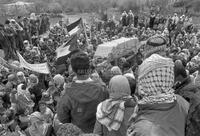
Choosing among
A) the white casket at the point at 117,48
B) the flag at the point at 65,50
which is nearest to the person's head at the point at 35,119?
the flag at the point at 65,50

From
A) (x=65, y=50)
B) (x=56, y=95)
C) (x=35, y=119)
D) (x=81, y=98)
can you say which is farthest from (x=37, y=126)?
(x=65, y=50)

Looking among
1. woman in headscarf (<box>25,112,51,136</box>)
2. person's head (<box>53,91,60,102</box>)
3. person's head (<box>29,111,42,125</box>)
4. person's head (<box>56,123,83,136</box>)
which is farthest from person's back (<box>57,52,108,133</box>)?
person's head (<box>53,91,60,102</box>)

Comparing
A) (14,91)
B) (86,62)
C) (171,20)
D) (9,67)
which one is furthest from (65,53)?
(171,20)

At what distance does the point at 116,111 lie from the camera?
2299 millimetres

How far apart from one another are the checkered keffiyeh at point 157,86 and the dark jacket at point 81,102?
1.03 m

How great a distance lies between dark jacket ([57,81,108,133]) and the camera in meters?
2.71

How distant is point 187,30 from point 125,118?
16727 mm

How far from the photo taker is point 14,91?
21.3 feet

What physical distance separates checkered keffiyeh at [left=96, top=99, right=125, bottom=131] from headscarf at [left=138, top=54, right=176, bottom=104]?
0.57 metres

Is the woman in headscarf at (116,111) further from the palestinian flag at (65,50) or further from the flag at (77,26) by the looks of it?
the flag at (77,26)

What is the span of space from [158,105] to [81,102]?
3.94 feet

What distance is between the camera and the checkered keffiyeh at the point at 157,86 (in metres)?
1.65

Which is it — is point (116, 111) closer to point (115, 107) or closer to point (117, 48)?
point (115, 107)

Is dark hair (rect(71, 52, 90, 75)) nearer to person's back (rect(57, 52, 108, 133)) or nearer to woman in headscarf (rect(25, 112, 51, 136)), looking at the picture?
person's back (rect(57, 52, 108, 133))
